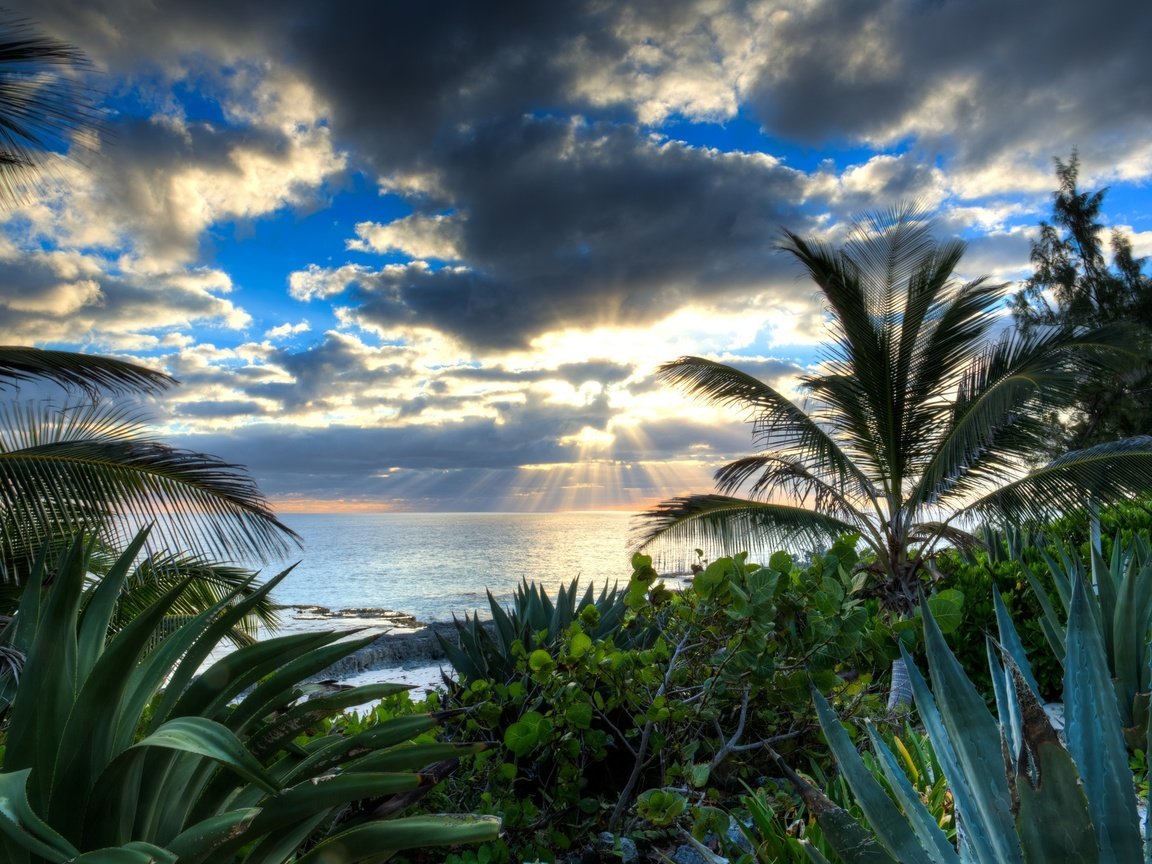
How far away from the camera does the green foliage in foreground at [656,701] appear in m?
2.50

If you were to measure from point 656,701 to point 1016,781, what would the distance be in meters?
1.61

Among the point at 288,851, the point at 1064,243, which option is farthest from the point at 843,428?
the point at 1064,243

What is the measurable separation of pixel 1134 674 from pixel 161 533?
6.76m

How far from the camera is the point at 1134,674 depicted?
3939 millimetres

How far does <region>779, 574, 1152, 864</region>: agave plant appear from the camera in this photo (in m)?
0.95

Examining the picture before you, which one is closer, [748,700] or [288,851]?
[288,851]

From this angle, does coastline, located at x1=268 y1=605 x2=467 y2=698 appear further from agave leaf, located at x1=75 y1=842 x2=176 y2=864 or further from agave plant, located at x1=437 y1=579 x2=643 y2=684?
agave leaf, located at x1=75 y1=842 x2=176 y2=864

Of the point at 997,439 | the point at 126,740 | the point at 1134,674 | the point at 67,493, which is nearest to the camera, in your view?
the point at 126,740

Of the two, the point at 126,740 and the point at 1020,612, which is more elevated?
the point at 126,740

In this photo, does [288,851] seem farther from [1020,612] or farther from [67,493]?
[1020,612]

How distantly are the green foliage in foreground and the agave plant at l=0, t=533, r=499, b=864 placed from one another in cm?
84

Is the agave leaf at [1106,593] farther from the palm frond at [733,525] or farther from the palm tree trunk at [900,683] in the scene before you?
the palm frond at [733,525]

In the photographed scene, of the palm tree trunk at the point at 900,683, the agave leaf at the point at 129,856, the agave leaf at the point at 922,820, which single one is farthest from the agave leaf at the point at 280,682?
the palm tree trunk at the point at 900,683

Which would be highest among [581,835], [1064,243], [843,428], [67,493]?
[1064,243]
